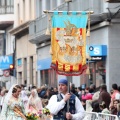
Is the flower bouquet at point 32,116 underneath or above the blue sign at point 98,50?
underneath

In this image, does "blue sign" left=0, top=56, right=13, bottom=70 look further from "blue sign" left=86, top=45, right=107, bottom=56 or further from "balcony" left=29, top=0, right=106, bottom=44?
"blue sign" left=86, top=45, right=107, bottom=56

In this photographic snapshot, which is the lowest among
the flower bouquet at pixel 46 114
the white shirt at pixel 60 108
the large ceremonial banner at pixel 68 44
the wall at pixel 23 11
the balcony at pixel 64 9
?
the flower bouquet at pixel 46 114

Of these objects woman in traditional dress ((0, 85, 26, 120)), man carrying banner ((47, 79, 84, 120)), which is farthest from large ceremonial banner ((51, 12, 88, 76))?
woman in traditional dress ((0, 85, 26, 120))

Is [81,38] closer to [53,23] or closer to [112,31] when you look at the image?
[53,23]

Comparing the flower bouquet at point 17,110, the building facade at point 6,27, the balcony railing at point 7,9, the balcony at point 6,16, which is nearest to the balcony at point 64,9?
the building facade at point 6,27

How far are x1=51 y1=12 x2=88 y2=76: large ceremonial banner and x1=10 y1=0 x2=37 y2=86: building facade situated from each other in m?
31.4

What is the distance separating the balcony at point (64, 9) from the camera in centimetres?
2942

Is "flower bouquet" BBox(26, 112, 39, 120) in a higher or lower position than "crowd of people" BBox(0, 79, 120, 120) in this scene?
lower

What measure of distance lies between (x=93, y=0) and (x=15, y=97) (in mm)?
14119

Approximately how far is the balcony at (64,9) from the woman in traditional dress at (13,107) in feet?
44.1

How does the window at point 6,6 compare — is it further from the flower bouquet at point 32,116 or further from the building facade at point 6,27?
the flower bouquet at point 32,116

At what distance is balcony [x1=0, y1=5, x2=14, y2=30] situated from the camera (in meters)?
57.1

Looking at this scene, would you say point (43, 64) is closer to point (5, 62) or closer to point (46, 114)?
point (5, 62)

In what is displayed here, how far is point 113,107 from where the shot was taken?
58.1 ft
